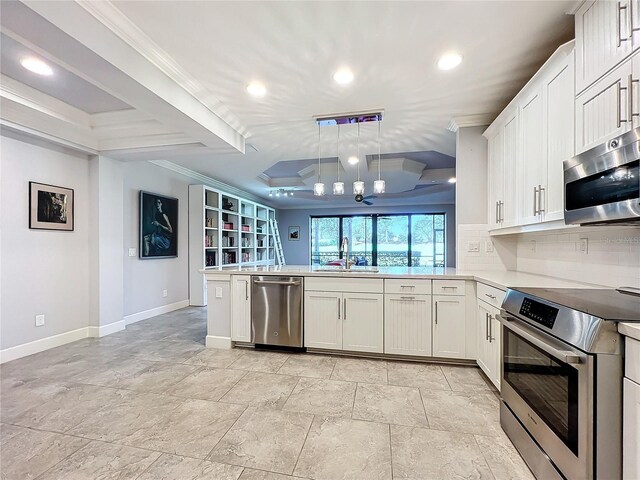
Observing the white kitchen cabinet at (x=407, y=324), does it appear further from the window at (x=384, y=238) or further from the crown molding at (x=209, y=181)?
the window at (x=384, y=238)

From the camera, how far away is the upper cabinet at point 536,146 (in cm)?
182

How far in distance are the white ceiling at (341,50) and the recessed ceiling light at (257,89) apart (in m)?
0.06

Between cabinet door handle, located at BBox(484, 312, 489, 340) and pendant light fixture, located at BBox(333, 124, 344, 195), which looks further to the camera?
pendant light fixture, located at BBox(333, 124, 344, 195)

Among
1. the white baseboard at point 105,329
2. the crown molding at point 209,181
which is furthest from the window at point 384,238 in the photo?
the white baseboard at point 105,329

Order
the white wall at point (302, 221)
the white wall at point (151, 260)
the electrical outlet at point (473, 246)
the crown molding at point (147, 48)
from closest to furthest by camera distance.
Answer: the crown molding at point (147, 48), the electrical outlet at point (473, 246), the white wall at point (151, 260), the white wall at point (302, 221)

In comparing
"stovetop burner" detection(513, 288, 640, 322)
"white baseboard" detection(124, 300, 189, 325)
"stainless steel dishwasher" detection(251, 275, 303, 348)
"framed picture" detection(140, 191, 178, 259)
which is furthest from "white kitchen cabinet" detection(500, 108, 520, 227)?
"white baseboard" detection(124, 300, 189, 325)

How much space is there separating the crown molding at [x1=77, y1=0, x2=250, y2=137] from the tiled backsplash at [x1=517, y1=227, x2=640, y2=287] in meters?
3.28

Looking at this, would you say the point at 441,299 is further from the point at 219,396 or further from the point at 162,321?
the point at 162,321

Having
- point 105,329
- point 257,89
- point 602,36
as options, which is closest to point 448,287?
point 602,36

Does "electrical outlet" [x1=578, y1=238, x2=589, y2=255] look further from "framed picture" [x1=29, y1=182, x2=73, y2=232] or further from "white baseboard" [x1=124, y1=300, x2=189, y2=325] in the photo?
"white baseboard" [x1=124, y1=300, x2=189, y2=325]

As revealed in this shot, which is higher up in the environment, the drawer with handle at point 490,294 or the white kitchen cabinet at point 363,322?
the drawer with handle at point 490,294

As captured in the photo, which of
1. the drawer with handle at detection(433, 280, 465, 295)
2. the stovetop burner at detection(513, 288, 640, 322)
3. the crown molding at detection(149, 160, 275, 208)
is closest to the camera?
the stovetop burner at detection(513, 288, 640, 322)

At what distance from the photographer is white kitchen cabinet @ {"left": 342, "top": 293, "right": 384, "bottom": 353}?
289 centimetres

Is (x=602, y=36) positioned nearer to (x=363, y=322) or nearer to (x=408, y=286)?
(x=408, y=286)
